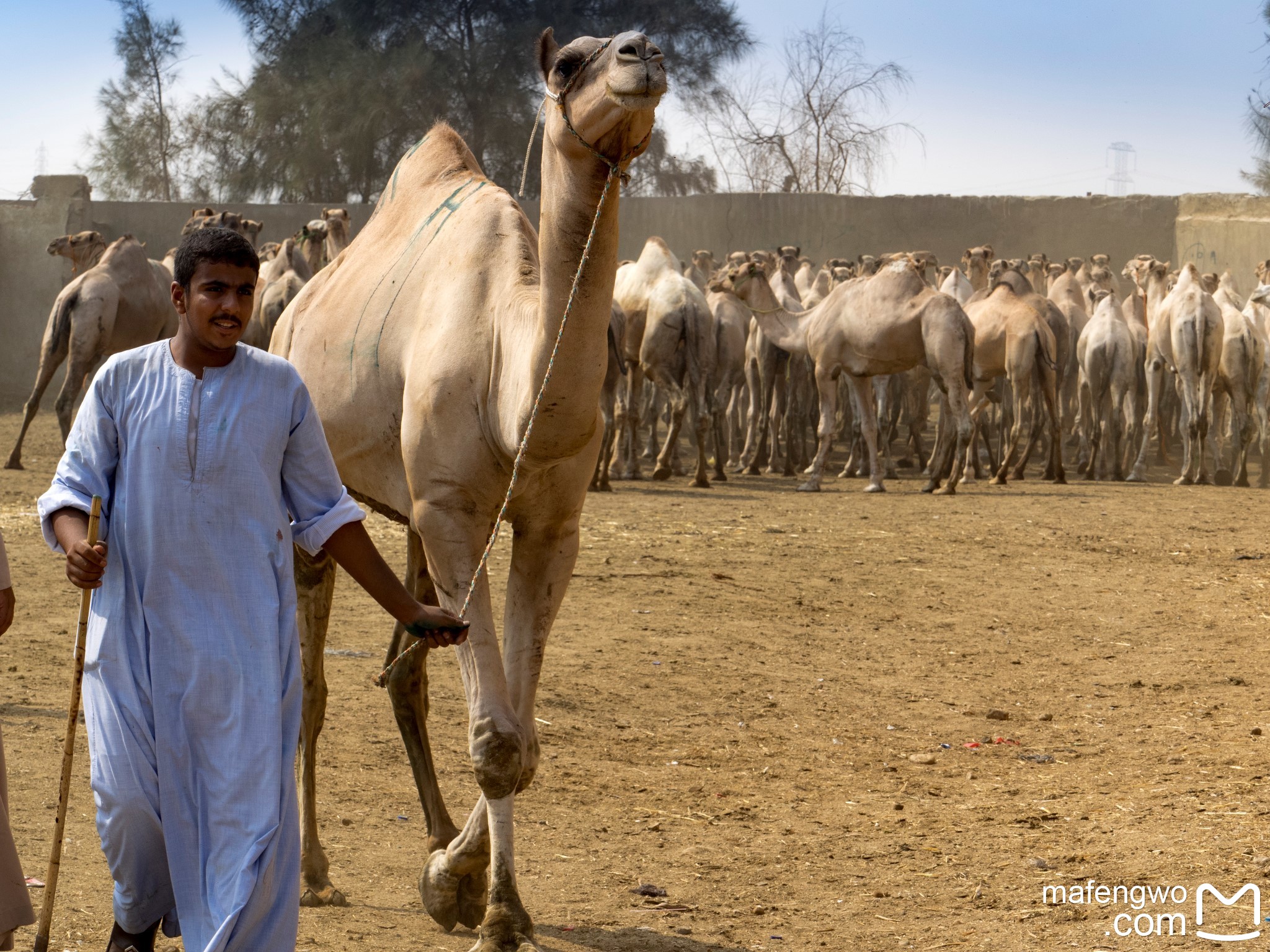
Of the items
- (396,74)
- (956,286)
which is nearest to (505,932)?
(956,286)

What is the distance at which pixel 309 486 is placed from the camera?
11.2 ft

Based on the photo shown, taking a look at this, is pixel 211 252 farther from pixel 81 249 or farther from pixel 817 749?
pixel 81 249

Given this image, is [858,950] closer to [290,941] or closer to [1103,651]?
[290,941]

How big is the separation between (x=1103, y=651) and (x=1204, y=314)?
1062 cm

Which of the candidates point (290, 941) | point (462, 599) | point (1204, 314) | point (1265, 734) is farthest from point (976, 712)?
point (1204, 314)

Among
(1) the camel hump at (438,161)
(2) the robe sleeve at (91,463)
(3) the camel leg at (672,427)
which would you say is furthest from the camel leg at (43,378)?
(2) the robe sleeve at (91,463)

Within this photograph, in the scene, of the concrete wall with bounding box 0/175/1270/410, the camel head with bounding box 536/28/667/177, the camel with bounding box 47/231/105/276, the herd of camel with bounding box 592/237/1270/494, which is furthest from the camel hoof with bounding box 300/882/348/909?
the concrete wall with bounding box 0/175/1270/410

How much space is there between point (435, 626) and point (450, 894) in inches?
53.6

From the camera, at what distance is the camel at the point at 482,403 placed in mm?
3844

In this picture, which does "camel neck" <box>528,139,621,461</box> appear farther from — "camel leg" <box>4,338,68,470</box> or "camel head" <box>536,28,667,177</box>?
"camel leg" <box>4,338,68,470</box>

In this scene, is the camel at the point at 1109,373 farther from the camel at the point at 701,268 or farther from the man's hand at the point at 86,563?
the man's hand at the point at 86,563

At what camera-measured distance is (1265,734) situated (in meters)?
6.29

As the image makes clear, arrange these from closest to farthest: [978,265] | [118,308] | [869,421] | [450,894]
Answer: [450,894]
[118,308]
[869,421]
[978,265]

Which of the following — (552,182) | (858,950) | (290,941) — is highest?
(552,182)
